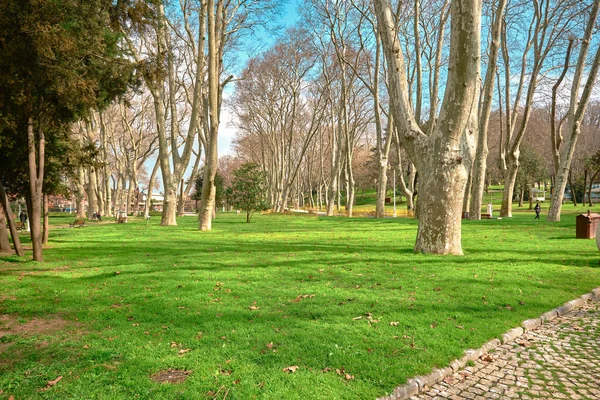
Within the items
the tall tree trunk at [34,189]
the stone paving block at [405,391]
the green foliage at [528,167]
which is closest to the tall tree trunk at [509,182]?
the green foliage at [528,167]

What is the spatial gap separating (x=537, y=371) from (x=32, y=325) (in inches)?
222

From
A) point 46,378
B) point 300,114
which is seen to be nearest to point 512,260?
point 46,378

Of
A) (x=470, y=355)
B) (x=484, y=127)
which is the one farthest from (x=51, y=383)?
(x=484, y=127)

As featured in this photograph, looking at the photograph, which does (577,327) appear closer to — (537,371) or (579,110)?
(537,371)

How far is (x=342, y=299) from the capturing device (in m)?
5.45

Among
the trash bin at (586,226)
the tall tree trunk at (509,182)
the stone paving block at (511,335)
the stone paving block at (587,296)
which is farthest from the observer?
the tall tree trunk at (509,182)

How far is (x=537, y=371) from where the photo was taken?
3598mm

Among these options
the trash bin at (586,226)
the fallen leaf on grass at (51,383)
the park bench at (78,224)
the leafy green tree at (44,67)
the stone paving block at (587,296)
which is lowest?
the fallen leaf on grass at (51,383)

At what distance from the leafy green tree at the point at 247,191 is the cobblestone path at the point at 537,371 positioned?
20.6m

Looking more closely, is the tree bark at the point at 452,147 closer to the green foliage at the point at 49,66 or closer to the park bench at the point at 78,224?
the green foliage at the point at 49,66

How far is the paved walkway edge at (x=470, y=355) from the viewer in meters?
3.12

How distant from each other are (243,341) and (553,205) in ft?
61.1

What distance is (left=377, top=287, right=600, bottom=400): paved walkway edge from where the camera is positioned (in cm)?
312

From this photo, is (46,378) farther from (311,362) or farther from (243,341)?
(311,362)
